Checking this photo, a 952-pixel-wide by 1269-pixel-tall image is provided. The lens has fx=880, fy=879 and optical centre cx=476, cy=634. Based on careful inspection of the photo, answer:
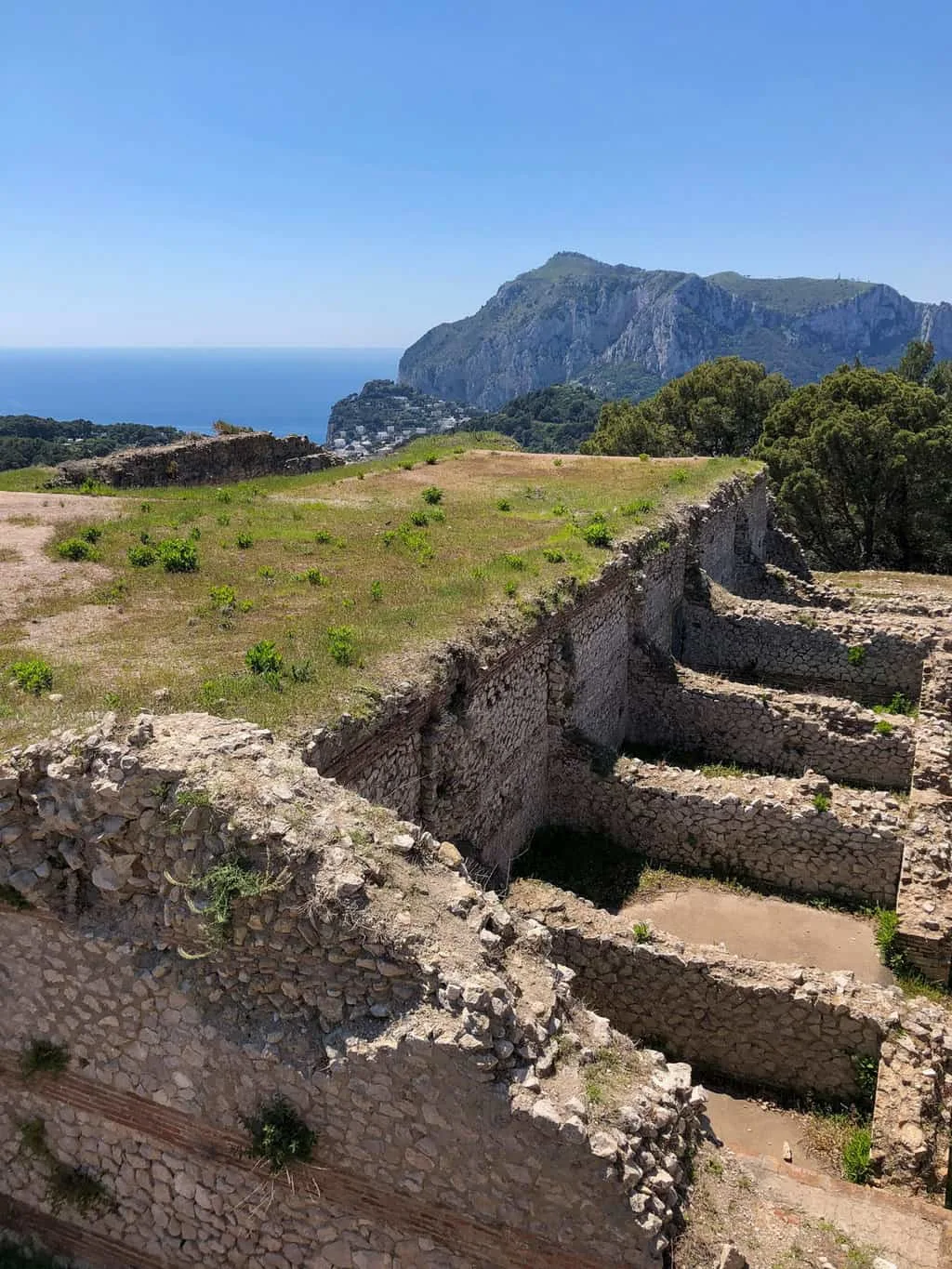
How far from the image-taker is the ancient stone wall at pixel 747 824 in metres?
12.1

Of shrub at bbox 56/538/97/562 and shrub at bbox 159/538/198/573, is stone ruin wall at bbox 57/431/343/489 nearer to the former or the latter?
shrub at bbox 56/538/97/562

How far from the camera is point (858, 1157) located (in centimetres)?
814

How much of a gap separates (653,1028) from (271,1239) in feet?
15.4

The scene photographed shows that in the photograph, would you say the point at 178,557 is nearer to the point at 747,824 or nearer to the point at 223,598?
the point at 223,598

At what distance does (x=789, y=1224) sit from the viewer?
19.7 feet

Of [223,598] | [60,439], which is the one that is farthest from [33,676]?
[60,439]

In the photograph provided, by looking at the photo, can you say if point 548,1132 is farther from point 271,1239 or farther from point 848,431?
point 848,431

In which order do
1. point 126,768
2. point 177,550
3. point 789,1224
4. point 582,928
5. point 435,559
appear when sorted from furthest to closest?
point 435,559 → point 177,550 → point 582,928 → point 126,768 → point 789,1224

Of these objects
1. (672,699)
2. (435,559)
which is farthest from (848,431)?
(435,559)

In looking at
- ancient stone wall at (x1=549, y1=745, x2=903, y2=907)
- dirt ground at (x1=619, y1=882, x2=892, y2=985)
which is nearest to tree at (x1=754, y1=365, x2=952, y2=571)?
ancient stone wall at (x1=549, y1=745, x2=903, y2=907)

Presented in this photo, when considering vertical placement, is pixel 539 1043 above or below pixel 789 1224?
above

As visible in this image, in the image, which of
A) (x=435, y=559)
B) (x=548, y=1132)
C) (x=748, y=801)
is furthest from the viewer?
(x=435, y=559)

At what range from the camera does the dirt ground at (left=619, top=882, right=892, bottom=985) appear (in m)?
11.2

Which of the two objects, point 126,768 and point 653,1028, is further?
point 653,1028
